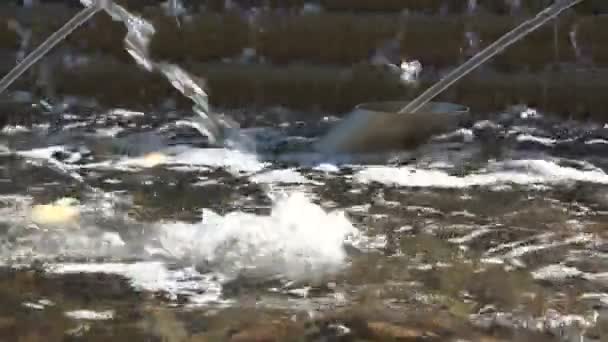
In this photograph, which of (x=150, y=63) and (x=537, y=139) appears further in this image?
(x=150, y=63)

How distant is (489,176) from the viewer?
1681 millimetres

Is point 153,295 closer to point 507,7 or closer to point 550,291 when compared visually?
point 550,291

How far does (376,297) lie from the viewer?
1002 mm

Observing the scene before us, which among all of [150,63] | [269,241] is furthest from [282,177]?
[150,63]

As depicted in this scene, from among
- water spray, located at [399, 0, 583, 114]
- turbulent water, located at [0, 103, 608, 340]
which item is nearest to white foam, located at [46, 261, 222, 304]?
turbulent water, located at [0, 103, 608, 340]

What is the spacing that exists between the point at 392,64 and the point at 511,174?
3.94 ft

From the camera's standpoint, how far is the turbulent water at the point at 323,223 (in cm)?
101

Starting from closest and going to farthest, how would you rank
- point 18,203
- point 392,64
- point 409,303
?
1. point 409,303
2. point 18,203
3. point 392,64

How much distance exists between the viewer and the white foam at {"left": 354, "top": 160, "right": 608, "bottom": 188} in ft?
5.35

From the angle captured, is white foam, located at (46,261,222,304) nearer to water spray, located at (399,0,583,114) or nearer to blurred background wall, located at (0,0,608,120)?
water spray, located at (399,0,583,114)

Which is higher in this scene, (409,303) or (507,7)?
(507,7)

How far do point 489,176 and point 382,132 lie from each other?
313mm

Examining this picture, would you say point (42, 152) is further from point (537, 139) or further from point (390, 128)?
point (537, 139)

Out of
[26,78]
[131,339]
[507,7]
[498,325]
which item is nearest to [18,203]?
[131,339]
